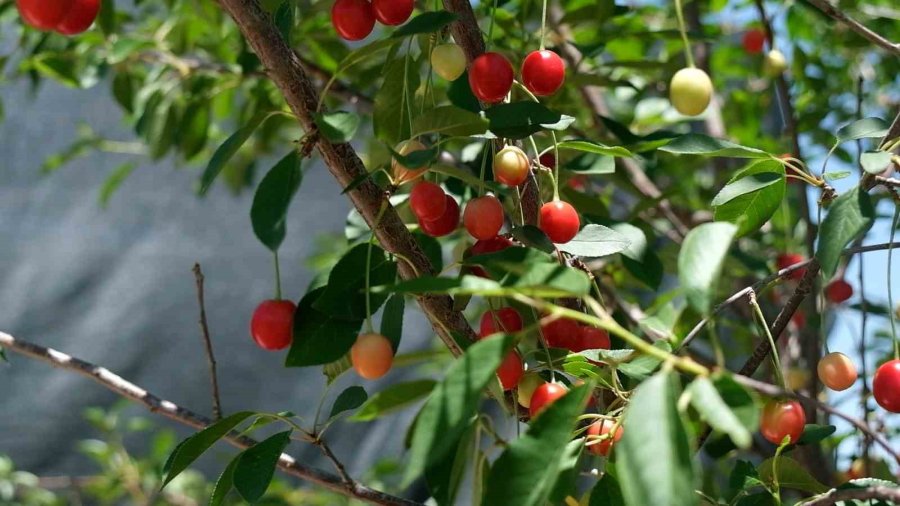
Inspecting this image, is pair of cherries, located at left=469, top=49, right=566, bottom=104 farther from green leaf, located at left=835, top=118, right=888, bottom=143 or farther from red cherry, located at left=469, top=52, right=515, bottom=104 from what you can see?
green leaf, located at left=835, top=118, right=888, bottom=143

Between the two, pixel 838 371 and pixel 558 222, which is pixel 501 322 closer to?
pixel 558 222

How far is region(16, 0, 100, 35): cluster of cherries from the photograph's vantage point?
595mm

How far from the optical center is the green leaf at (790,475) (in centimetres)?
73

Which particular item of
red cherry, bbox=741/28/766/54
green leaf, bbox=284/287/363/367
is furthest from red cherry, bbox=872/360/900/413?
red cherry, bbox=741/28/766/54

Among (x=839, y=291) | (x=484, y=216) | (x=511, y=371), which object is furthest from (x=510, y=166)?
(x=839, y=291)

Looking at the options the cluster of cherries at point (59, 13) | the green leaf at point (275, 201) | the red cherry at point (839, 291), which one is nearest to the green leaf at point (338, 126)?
the green leaf at point (275, 201)

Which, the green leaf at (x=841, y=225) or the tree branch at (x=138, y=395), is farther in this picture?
the tree branch at (x=138, y=395)

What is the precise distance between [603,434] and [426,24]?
0.94 ft

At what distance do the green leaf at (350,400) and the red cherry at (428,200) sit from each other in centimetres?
18

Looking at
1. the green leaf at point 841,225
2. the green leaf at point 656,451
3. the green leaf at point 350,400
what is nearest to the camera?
the green leaf at point 656,451

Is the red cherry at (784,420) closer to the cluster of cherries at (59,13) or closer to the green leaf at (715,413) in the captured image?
the green leaf at (715,413)

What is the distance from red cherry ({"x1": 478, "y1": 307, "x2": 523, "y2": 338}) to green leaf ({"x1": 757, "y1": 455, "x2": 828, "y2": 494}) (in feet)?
0.70

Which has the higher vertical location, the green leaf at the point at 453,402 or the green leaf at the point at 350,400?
the green leaf at the point at 453,402

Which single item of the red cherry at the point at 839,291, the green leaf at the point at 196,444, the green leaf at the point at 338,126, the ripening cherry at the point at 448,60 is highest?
the green leaf at the point at 338,126
